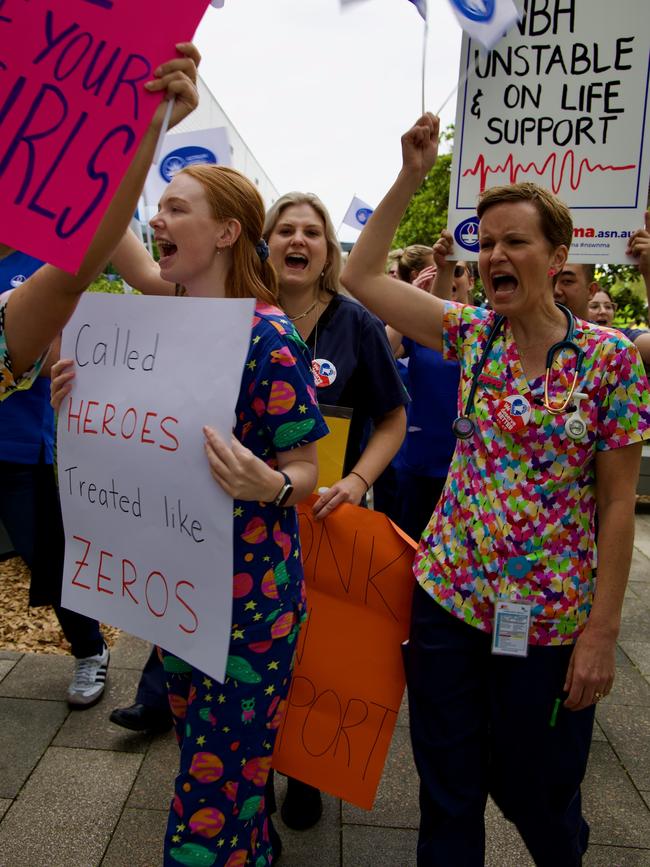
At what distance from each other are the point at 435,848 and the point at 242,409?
3.89ft

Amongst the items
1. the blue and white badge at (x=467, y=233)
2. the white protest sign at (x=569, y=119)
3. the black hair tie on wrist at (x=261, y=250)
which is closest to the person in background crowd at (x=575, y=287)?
the white protest sign at (x=569, y=119)

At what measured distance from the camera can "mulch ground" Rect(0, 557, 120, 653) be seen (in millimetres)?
3607

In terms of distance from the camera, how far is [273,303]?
176 centimetres

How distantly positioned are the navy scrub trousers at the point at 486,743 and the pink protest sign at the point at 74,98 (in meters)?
1.23

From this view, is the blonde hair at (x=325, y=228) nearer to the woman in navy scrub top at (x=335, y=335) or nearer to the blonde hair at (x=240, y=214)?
Result: the woman in navy scrub top at (x=335, y=335)

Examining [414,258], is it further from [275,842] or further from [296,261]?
[275,842]

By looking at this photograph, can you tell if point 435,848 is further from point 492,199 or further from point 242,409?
point 492,199

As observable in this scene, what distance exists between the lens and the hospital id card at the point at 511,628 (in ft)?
5.47

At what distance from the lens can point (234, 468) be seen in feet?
4.69

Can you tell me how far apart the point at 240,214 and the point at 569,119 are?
1337 millimetres

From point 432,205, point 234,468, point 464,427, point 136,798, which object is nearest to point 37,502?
point 136,798

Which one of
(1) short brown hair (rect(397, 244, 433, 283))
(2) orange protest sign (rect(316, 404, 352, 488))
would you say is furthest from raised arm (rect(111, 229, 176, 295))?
(1) short brown hair (rect(397, 244, 433, 283))

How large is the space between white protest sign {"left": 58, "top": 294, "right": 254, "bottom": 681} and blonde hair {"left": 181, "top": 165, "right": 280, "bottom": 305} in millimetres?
233

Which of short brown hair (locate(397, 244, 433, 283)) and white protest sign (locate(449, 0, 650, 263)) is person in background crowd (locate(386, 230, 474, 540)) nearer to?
white protest sign (locate(449, 0, 650, 263))
